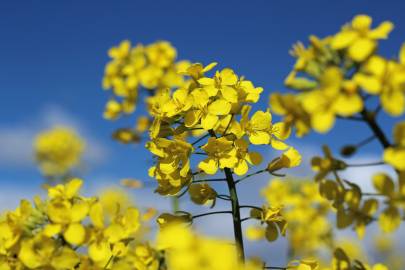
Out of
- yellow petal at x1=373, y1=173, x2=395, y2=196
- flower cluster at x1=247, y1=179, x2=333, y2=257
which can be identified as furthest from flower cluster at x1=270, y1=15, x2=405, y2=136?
flower cluster at x1=247, y1=179, x2=333, y2=257

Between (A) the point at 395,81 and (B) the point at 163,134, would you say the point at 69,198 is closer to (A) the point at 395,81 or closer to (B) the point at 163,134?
(B) the point at 163,134

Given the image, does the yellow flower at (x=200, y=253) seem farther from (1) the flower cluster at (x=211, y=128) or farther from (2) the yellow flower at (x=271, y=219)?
(2) the yellow flower at (x=271, y=219)

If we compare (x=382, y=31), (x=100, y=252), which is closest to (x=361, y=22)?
(x=382, y=31)

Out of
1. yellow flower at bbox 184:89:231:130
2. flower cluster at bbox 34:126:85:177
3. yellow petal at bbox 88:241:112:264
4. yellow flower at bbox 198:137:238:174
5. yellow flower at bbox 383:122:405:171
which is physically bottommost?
yellow petal at bbox 88:241:112:264

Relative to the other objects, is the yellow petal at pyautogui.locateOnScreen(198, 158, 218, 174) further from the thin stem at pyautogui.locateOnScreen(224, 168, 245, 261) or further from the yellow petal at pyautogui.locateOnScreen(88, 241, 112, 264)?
the yellow petal at pyautogui.locateOnScreen(88, 241, 112, 264)

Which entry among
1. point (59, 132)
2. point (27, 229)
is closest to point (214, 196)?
point (27, 229)

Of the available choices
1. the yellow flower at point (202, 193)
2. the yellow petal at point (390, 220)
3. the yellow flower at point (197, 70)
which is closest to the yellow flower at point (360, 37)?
the yellow petal at point (390, 220)
